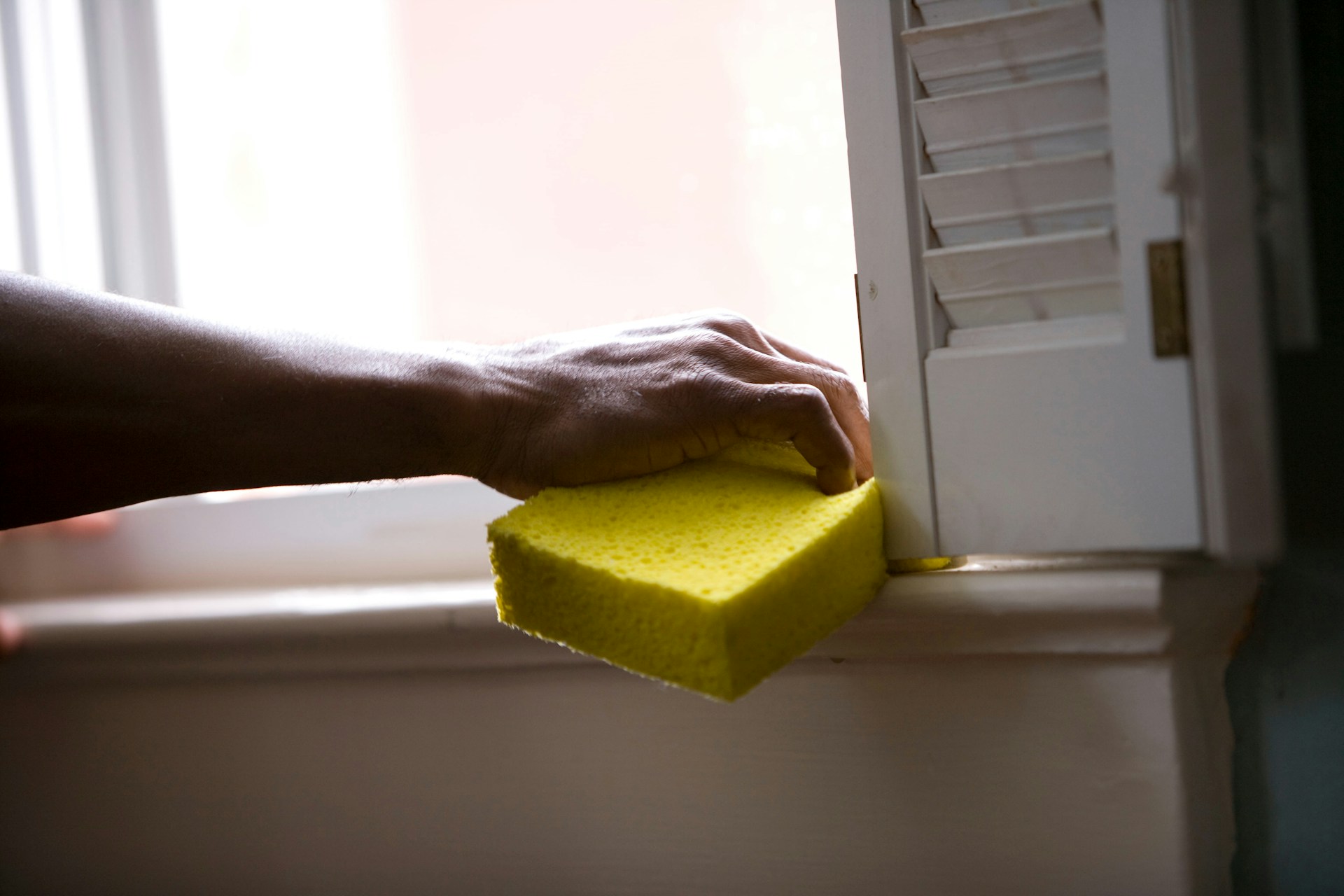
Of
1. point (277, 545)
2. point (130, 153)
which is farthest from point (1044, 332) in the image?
point (130, 153)

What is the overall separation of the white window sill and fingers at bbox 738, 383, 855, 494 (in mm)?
74

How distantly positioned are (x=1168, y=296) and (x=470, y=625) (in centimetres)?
48

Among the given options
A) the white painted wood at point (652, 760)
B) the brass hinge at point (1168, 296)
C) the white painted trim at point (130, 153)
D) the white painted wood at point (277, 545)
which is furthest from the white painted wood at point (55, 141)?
the brass hinge at point (1168, 296)

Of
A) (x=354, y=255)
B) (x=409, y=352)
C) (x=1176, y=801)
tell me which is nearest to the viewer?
(x=1176, y=801)

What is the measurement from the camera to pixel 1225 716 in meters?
0.50

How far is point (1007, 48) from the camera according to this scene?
46 cm

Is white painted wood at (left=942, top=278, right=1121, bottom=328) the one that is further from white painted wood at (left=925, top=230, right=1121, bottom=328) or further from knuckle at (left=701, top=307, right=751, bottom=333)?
knuckle at (left=701, top=307, right=751, bottom=333)

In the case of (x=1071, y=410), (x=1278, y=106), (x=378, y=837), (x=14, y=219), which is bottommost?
(x=378, y=837)

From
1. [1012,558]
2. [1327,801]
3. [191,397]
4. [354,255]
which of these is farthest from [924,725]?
[354,255]

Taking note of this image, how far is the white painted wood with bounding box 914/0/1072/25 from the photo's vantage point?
456 millimetres

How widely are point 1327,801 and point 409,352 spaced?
2.06ft

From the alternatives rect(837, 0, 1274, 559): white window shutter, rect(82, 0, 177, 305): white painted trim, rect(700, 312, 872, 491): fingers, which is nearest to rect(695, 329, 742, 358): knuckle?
rect(700, 312, 872, 491): fingers

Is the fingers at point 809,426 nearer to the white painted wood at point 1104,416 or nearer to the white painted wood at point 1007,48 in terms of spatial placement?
the white painted wood at point 1104,416

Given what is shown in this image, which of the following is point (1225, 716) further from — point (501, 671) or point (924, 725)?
point (501, 671)
